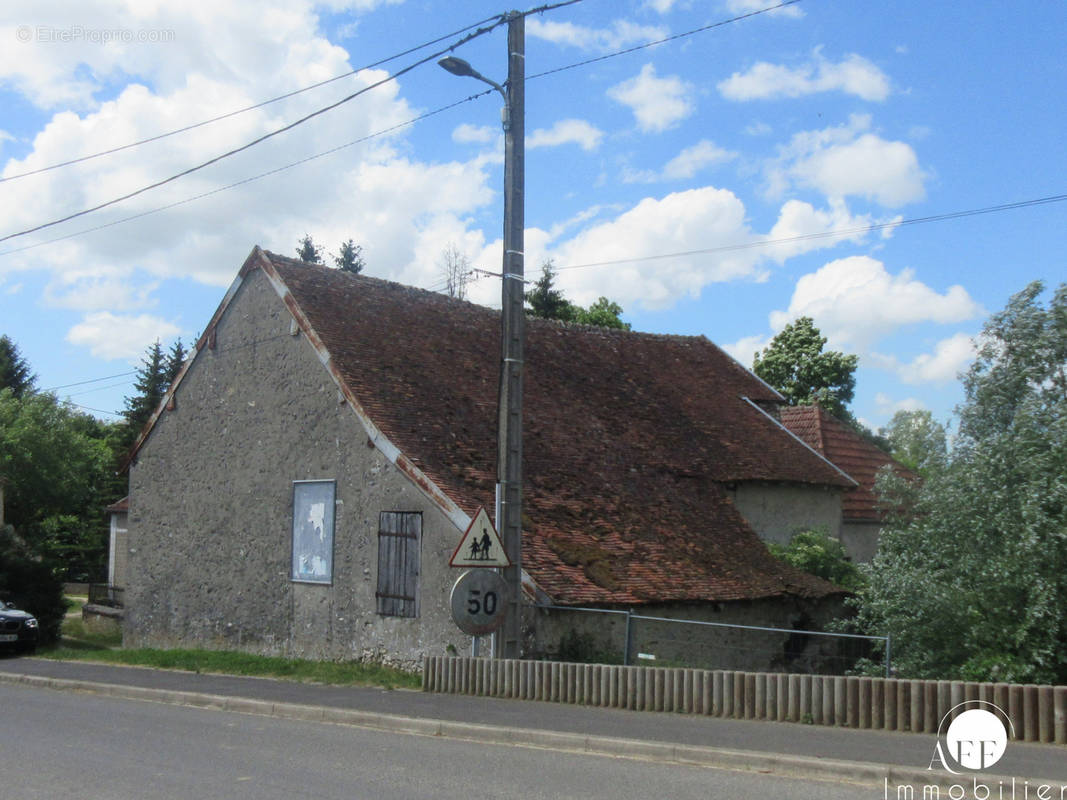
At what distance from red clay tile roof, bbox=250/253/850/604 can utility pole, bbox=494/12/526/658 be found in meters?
2.08

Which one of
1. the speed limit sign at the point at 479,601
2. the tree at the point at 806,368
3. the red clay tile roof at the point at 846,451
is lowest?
the speed limit sign at the point at 479,601

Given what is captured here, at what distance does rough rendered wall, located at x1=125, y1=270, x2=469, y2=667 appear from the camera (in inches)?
683

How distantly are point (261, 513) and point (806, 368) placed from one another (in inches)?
1370

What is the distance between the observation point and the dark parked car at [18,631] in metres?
21.8

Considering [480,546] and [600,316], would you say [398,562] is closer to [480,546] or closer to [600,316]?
[480,546]

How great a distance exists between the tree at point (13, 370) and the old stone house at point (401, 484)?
43.6 meters

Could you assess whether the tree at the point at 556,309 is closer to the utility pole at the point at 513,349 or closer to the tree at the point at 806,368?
the tree at the point at 806,368

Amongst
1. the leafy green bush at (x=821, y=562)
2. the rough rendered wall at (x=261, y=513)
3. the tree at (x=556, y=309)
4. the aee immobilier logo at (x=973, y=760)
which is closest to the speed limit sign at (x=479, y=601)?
the rough rendered wall at (x=261, y=513)

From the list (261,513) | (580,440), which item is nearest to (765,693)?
(580,440)

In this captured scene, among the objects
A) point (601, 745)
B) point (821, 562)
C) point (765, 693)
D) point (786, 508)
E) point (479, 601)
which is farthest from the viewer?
point (786, 508)

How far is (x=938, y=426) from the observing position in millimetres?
14602

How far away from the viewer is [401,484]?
56.2 feet

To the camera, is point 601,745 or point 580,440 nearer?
point 601,745

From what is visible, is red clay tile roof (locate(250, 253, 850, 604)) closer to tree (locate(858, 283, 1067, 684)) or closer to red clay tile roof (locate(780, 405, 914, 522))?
red clay tile roof (locate(780, 405, 914, 522))
